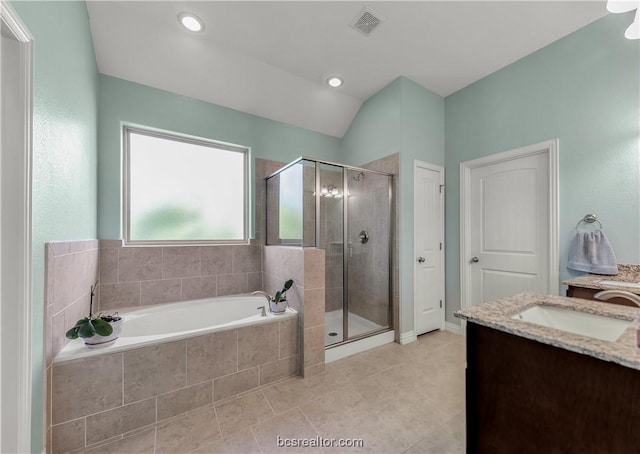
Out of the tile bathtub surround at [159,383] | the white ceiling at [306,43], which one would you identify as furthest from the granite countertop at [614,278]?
the tile bathtub surround at [159,383]

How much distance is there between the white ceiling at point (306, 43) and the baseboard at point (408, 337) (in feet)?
9.08

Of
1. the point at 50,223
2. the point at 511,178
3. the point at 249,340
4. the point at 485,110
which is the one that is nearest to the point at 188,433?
the point at 249,340

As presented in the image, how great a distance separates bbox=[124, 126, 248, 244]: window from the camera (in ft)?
7.62

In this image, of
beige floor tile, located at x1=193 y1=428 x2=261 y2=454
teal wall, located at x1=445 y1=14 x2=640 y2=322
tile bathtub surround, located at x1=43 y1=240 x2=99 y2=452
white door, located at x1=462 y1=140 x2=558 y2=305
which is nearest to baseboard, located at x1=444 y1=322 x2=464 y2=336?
white door, located at x1=462 y1=140 x2=558 y2=305

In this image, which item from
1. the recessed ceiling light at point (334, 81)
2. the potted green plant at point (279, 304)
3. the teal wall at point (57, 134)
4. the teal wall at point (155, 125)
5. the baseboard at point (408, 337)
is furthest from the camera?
the recessed ceiling light at point (334, 81)

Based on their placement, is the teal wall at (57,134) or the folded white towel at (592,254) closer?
the teal wall at (57,134)

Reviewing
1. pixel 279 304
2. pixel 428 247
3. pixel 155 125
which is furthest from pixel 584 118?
pixel 155 125

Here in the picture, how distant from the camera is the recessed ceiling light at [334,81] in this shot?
2.64 meters

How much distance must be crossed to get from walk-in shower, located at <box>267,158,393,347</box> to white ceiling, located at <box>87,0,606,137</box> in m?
1.02

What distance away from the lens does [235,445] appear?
1338mm

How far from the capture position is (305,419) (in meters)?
1.52

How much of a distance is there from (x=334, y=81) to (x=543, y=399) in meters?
2.97

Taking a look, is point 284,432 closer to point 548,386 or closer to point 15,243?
point 548,386

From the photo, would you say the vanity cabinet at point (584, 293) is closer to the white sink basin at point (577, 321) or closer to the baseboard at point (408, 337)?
the white sink basin at point (577, 321)
